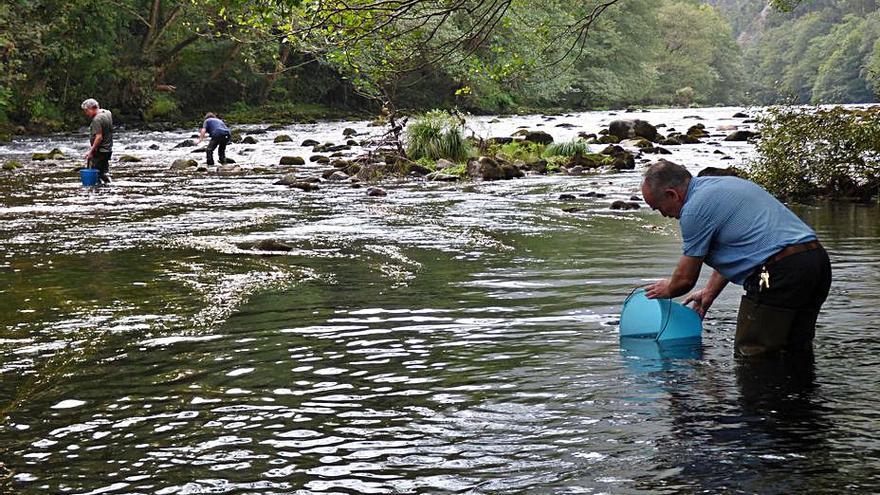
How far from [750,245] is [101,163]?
62.8ft

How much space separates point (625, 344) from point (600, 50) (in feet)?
228

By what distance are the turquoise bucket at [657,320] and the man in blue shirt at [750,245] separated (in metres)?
0.81

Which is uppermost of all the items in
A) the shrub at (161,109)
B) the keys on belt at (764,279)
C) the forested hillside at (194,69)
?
the forested hillside at (194,69)

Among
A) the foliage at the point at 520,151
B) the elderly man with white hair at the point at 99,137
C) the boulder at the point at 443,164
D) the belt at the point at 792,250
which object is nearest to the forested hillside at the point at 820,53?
the foliage at the point at 520,151

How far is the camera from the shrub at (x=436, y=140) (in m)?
27.2

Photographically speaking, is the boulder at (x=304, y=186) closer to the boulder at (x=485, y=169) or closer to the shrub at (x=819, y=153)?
the boulder at (x=485, y=169)

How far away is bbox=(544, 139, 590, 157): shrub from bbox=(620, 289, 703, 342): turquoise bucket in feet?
69.1

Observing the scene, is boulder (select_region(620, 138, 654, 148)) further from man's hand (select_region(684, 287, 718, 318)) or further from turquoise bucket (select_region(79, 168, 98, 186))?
man's hand (select_region(684, 287, 718, 318))

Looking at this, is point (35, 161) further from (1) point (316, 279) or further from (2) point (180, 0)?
(1) point (316, 279)

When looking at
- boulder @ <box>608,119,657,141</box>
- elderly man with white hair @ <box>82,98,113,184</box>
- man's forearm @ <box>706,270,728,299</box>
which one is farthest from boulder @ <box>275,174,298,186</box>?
man's forearm @ <box>706,270,728,299</box>

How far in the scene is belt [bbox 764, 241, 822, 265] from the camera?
663cm

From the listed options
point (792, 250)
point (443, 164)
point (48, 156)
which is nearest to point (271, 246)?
point (792, 250)

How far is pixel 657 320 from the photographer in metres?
7.73

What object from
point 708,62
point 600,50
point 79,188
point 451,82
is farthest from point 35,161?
point 708,62
